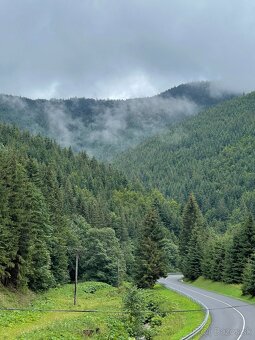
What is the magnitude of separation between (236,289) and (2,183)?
126ft

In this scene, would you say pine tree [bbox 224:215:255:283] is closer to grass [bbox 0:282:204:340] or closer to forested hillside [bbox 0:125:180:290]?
forested hillside [bbox 0:125:180:290]

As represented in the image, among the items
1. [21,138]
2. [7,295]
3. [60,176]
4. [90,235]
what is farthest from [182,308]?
[21,138]

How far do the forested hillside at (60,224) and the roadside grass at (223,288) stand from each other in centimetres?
921

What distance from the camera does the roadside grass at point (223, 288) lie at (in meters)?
64.1

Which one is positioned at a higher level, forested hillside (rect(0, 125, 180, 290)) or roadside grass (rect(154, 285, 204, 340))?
forested hillside (rect(0, 125, 180, 290))

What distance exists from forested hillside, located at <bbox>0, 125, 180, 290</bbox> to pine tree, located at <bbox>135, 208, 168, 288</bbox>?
87 centimetres

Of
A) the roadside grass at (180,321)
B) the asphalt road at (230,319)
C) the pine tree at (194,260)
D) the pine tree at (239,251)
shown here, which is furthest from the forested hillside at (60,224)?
the asphalt road at (230,319)

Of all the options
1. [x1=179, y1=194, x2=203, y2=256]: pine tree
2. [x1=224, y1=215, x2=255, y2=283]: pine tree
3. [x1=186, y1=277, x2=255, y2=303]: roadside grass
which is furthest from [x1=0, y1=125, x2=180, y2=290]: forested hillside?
[x1=179, y1=194, x2=203, y2=256]: pine tree

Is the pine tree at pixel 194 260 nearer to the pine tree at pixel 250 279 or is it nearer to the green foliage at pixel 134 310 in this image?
the pine tree at pixel 250 279

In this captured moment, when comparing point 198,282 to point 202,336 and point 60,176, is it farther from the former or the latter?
point 60,176

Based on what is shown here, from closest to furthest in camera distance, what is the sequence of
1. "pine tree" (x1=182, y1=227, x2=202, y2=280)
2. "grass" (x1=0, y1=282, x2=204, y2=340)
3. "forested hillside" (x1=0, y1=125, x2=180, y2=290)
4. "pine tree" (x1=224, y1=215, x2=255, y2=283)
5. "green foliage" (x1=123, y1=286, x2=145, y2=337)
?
"grass" (x1=0, y1=282, x2=204, y2=340) < "green foliage" (x1=123, y1=286, x2=145, y2=337) < "forested hillside" (x1=0, y1=125, x2=180, y2=290) < "pine tree" (x1=224, y1=215, x2=255, y2=283) < "pine tree" (x1=182, y1=227, x2=202, y2=280)

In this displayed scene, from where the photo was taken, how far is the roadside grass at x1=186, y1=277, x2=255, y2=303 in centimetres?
6410

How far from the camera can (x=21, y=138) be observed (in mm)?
199875

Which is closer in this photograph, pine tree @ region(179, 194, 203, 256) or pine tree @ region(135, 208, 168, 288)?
pine tree @ region(135, 208, 168, 288)
